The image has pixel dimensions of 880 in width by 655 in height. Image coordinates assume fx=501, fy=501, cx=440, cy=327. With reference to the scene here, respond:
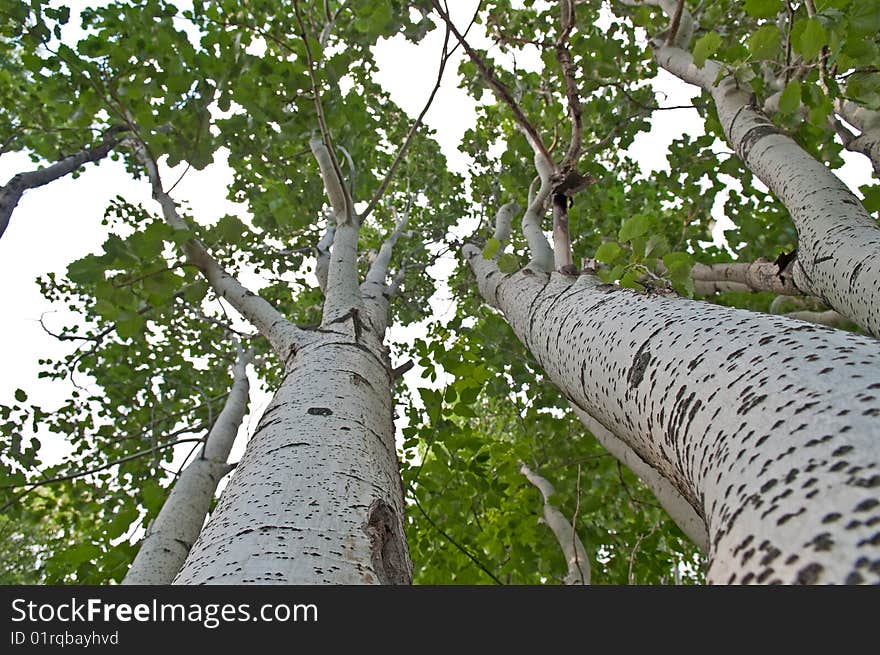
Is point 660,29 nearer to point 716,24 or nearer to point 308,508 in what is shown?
point 716,24

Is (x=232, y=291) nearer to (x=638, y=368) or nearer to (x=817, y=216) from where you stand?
(x=638, y=368)

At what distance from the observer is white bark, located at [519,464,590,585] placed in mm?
3221

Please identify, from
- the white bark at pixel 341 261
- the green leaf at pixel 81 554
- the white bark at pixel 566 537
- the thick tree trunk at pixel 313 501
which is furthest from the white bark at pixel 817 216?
the green leaf at pixel 81 554

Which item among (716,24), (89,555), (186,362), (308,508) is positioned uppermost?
(716,24)

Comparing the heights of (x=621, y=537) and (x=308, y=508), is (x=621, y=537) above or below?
above

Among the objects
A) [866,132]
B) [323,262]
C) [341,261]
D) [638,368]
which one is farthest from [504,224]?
[638,368]

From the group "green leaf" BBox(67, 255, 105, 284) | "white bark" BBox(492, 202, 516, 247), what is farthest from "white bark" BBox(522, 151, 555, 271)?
"green leaf" BBox(67, 255, 105, 284)

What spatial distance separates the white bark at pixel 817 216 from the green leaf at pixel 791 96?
0.46m

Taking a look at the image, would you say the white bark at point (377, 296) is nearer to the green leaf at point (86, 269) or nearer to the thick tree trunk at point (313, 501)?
the thick tree trunk at point (313, 501)

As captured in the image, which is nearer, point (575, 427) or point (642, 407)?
point (642, 407)

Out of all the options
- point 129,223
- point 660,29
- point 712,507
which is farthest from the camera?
point 129,223

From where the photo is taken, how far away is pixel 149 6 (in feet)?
9.74

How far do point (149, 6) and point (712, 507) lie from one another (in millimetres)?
3783
